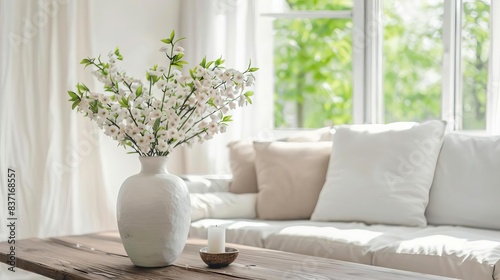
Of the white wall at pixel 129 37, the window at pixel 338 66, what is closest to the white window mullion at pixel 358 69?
the white wall at pixel 129 37

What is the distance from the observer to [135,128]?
6.25 ft

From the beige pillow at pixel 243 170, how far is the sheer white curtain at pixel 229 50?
0.49m

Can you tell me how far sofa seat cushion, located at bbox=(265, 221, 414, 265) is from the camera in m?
2.51

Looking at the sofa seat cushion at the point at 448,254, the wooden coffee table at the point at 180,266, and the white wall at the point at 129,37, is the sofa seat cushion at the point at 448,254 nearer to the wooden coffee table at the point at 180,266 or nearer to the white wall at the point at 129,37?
the wooden coffee table at the point at 180,266

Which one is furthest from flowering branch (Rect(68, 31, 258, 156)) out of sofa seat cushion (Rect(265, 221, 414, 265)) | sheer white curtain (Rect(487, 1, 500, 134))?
sheer white curtain (Rect(487, 1, 500, 134))

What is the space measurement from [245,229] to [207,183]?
52 cm

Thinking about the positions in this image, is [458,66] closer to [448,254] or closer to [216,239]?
[448,254]

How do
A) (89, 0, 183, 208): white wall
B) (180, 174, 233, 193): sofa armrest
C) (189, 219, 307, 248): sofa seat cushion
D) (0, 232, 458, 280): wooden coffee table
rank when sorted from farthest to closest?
1. (89, 0, 183, 208): white wall
2. (180, 174, 233, 193): sofa armrest
3. (189, 219, 307, 248): sofa seat cushion
4. (0, 232, 458, 280): wooden coffee table

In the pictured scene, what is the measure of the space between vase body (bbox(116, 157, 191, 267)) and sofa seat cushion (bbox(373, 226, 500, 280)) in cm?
87

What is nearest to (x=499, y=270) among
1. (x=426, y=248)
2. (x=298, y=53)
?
(x=426, y=248)

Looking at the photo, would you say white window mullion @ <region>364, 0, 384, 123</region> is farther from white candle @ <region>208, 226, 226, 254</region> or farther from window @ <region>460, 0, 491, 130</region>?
white candle @ <region>208, 226, 226, 254</region>

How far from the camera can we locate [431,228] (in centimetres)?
280

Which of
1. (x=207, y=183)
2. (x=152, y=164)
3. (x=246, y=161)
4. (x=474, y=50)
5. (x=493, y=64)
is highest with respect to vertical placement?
(x=474, y=50)

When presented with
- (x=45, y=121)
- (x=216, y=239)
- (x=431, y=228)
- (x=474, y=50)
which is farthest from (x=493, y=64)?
(x=45, y=121)
